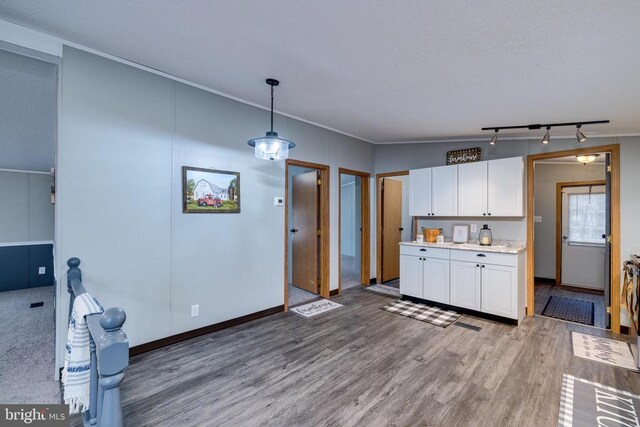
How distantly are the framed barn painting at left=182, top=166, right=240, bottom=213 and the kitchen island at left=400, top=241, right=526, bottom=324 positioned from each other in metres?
2.66

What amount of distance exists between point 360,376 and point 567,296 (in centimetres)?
440

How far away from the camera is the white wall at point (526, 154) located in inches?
126

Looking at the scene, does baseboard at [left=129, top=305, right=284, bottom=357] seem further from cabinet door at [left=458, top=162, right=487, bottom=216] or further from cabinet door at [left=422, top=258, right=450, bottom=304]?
cabinet door at [left=458, top=162, right=487, bottom=216]

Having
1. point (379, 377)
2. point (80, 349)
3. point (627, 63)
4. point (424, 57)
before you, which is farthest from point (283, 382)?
point (627, 63)

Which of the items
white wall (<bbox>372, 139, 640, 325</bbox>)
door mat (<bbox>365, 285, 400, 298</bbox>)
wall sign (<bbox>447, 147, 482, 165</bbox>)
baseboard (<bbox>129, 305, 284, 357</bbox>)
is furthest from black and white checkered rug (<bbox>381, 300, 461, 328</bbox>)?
wall sign (<bbox>447, 147, 482, 165</bbox>)

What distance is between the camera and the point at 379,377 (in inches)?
92.7

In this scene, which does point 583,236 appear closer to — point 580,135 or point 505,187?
point 505,187

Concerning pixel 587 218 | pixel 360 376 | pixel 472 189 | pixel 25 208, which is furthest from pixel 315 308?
pixel 25 208

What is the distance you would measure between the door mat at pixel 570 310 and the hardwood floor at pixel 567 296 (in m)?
0.05

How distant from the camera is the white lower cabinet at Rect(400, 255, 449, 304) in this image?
3.99 metres

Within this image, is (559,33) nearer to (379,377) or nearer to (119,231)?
(379,377)

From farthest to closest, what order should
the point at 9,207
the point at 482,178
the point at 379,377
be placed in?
1. the point at 9,207
2. the point at 482,178
3. the point at 379,377

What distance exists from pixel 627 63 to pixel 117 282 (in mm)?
4324

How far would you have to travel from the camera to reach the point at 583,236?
205 inches
